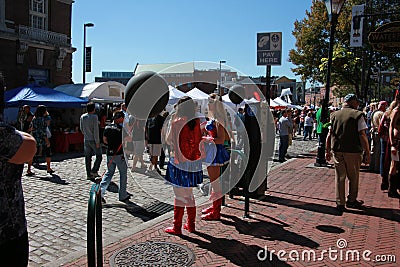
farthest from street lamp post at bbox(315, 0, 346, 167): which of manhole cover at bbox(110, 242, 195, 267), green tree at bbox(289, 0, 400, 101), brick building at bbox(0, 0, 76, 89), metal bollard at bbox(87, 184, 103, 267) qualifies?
brick building at bbox(0, 0, 76, 89)

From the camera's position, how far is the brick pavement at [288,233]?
414 centimetres

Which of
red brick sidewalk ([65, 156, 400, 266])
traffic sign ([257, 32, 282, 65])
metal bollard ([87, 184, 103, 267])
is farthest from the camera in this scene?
traffic sign ([257, 32, 282, 65])

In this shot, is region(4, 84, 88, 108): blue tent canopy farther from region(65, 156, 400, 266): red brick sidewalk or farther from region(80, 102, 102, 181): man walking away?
region(65, 156, 400, 266): red brick sidewalk

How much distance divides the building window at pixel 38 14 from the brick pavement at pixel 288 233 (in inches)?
949

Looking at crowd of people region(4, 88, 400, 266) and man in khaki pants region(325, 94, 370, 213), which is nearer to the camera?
crowd of people region(4, 88, 400, 266)

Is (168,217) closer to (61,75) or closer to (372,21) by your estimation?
(372,21)

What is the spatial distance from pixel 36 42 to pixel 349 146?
78.6 feet

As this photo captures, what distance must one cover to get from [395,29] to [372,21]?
54.9 feet

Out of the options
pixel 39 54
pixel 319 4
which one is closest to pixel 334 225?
pixel 319 4

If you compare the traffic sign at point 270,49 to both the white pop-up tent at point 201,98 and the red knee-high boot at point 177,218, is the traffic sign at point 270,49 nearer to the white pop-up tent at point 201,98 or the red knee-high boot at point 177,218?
the white pop-up tent at point 201,98

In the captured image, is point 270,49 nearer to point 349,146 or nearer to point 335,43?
point 349,146

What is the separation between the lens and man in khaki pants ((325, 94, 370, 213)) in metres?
5.72

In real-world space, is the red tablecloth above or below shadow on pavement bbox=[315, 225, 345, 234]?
above

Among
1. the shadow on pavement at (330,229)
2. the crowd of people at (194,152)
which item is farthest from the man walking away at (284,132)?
the shadow on pavement at (330,229)
